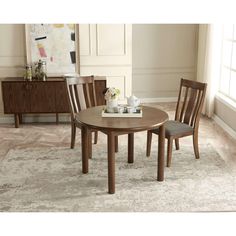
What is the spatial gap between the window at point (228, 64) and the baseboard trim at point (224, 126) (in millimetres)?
383

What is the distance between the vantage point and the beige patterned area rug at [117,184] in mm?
3076

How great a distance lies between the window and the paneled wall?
1.41 metres

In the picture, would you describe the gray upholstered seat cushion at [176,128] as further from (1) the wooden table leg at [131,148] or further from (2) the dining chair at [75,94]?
(2) the dining chair at [75,94]

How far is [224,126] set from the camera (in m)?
5.33

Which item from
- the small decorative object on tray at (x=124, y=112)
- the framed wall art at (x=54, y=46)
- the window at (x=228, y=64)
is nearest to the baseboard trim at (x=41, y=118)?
the framed wall art at (x=54, y=46)

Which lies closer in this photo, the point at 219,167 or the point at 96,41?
the point at 219,167

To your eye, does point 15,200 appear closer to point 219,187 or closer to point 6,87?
point 219,187

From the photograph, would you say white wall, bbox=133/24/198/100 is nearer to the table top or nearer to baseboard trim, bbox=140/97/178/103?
baseboard trim, bbox=140/97/178/103

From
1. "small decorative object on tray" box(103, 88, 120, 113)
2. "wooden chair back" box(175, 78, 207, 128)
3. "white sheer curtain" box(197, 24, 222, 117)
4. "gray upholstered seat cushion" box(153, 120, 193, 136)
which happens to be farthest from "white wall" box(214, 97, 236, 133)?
"small decorative object on tray" box(103, 88, 120, 113)
